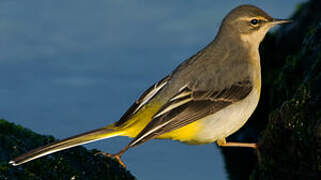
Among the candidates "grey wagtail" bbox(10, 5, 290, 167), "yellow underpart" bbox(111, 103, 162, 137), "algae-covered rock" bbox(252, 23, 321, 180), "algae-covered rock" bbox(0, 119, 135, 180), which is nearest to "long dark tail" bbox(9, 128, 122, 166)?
"grey wagtail" bbox(10, 5, 290, 167)

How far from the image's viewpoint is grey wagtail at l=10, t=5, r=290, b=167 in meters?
8.27

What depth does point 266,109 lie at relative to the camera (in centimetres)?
1539

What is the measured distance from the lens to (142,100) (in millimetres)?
9195

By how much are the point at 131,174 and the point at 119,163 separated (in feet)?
0.81

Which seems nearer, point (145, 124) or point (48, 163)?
point (48, 163)

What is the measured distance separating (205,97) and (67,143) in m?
2.16

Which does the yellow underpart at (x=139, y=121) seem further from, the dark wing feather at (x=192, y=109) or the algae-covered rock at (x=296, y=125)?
the algae-covered rock at (x=296, y=125)

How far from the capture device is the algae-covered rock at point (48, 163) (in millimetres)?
8023

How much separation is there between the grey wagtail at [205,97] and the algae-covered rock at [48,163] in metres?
0.37

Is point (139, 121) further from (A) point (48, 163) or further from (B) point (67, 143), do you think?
(A) point (48, 163)

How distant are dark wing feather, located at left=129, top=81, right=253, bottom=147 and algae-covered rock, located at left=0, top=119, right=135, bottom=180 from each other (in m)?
1.11

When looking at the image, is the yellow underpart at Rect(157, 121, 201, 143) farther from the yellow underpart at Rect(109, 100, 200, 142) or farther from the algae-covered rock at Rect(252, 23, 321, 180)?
the algae-covered rock at Rect(252, 23, 321, 180)

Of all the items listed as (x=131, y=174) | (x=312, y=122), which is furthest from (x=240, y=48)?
(x=131, y=174)

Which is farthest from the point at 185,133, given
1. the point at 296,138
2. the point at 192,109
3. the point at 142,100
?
the point at 296,138
